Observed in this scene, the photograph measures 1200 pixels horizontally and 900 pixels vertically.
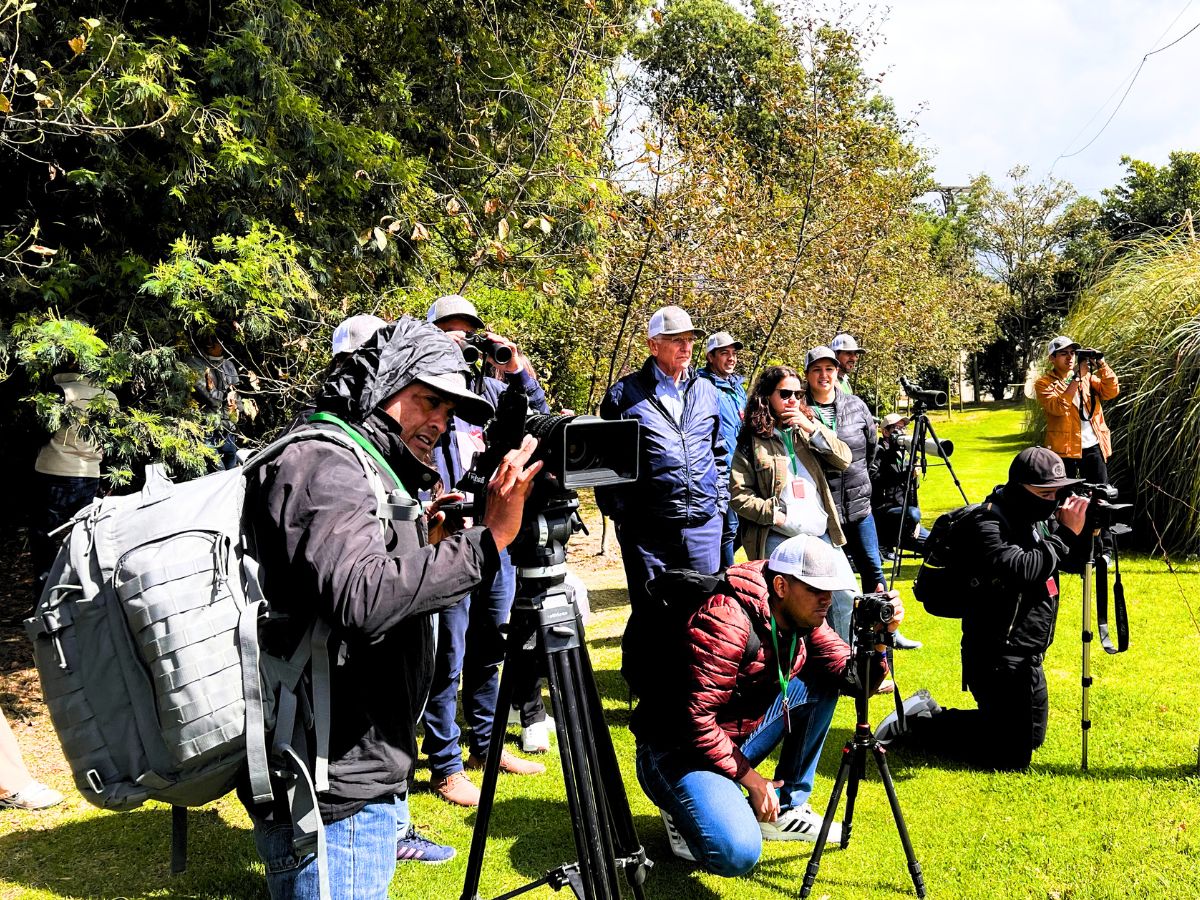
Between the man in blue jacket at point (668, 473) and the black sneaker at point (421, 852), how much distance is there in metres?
1.62

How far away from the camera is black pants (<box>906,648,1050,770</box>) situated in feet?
14.0

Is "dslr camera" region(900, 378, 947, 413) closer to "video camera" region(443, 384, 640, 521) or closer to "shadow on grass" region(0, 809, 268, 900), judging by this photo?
"video camera" region(443, 384, 640, 521)

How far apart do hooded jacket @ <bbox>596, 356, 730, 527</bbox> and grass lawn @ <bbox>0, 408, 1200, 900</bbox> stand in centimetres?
A: 122

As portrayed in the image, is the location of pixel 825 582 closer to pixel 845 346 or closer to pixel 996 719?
pixel 996 719

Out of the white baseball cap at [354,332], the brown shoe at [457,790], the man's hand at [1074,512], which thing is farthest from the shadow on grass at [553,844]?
the man's hand at [1074,512]

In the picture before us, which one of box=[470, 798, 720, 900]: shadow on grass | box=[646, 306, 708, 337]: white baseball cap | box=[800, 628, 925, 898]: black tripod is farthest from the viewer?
box=[646, 306, 708, 337]: white baseball cap

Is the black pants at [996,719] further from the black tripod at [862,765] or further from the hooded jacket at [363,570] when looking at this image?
the hooded jacket at [363,570]

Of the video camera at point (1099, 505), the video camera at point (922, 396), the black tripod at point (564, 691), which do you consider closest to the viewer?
A: the black tripod at point (564, 691)

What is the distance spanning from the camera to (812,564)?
10.7 ft

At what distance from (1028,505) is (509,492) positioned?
327 cm

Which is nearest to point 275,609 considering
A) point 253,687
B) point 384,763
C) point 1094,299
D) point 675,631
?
point 253,687

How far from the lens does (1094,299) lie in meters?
10.4

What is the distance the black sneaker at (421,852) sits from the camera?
3.59 meters

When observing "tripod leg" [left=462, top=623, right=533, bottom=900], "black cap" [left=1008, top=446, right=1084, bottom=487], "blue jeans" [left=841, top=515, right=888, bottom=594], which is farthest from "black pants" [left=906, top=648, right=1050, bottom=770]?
"tripod leg" [left=462, top=623, right=533, bottom=900]
